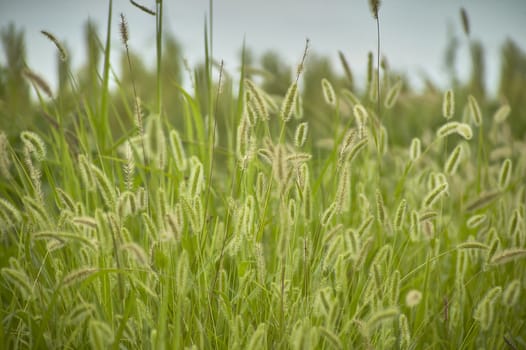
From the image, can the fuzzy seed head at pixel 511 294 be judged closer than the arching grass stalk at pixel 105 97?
Yes

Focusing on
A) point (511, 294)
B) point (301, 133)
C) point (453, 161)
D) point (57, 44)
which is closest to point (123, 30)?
point (57, 44)

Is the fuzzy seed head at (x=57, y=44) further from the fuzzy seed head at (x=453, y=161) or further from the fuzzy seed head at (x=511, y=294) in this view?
the fuzzy seed head at (x=511, y=294)

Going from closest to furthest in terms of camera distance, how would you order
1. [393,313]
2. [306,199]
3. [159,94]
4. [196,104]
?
[393,313]
[306,199]
[159,94]
[196,104]

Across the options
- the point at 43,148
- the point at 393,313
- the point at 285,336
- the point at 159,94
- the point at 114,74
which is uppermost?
the point at 114,74

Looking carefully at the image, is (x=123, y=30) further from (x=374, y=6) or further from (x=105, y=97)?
(x=374, y=6)

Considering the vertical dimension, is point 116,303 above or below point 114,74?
below

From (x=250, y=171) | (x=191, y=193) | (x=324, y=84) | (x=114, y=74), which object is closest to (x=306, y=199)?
(x=191, y=193)

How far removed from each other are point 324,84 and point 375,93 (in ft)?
1.03

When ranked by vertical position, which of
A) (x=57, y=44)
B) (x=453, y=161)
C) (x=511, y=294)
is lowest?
(x=511, y=294)

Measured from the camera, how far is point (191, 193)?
46.9 inches

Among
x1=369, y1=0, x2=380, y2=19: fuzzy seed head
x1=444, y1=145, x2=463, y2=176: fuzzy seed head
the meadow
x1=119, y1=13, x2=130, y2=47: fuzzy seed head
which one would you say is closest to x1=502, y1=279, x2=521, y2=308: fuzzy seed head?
the meadow

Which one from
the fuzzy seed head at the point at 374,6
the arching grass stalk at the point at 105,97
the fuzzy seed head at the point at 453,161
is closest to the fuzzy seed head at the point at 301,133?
the fuzzy seed head at the point at 374,6

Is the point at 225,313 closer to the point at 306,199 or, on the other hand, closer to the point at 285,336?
the point at 285,336

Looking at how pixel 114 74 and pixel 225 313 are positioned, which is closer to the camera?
pixel 225 313
